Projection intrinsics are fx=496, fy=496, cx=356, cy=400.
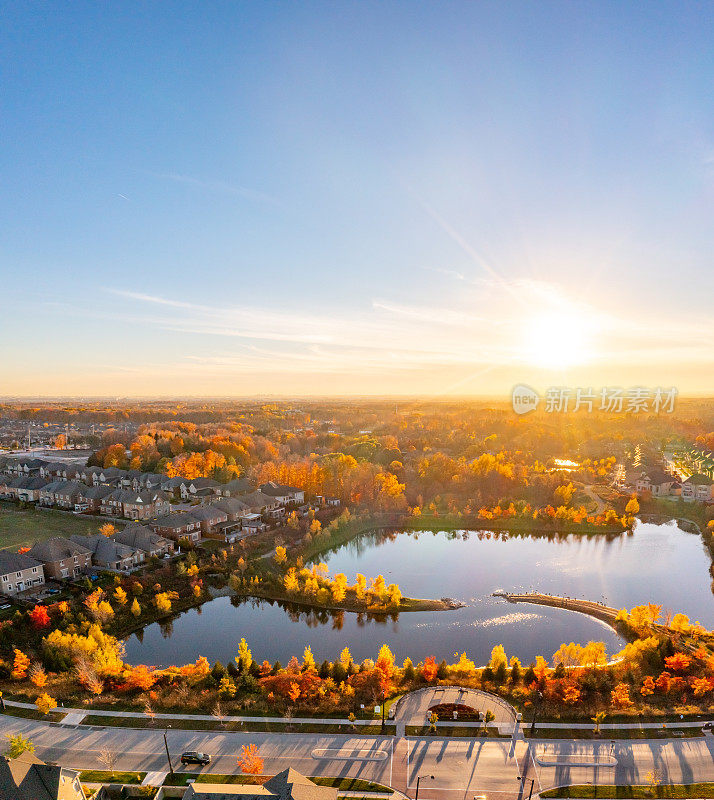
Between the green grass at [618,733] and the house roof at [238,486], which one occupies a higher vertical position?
the house roof at [238,486]

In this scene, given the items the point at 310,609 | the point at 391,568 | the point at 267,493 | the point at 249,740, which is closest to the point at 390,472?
Result: the point at 267,493

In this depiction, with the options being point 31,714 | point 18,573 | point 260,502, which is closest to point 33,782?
point 31,714

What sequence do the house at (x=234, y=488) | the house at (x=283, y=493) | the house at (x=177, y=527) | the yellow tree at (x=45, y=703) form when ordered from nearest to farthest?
1. the yellow tree at (x=45, y=703)
2. the house at (x=177, y=527)
3. the house at (x=283, y=493)
4. the house at (x=234, y=488)

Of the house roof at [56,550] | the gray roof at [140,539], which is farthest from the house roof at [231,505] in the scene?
the house roof at [56,550]

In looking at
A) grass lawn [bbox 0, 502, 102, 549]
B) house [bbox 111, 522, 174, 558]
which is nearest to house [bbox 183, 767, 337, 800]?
house [bbox 111, 522, 174, 558]

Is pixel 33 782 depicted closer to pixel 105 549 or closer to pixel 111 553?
pixel 111 553

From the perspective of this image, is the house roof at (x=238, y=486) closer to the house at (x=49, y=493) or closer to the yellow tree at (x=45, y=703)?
the house at (x=49, y=493)

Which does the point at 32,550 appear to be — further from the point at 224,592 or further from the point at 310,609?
the point at 310,609
